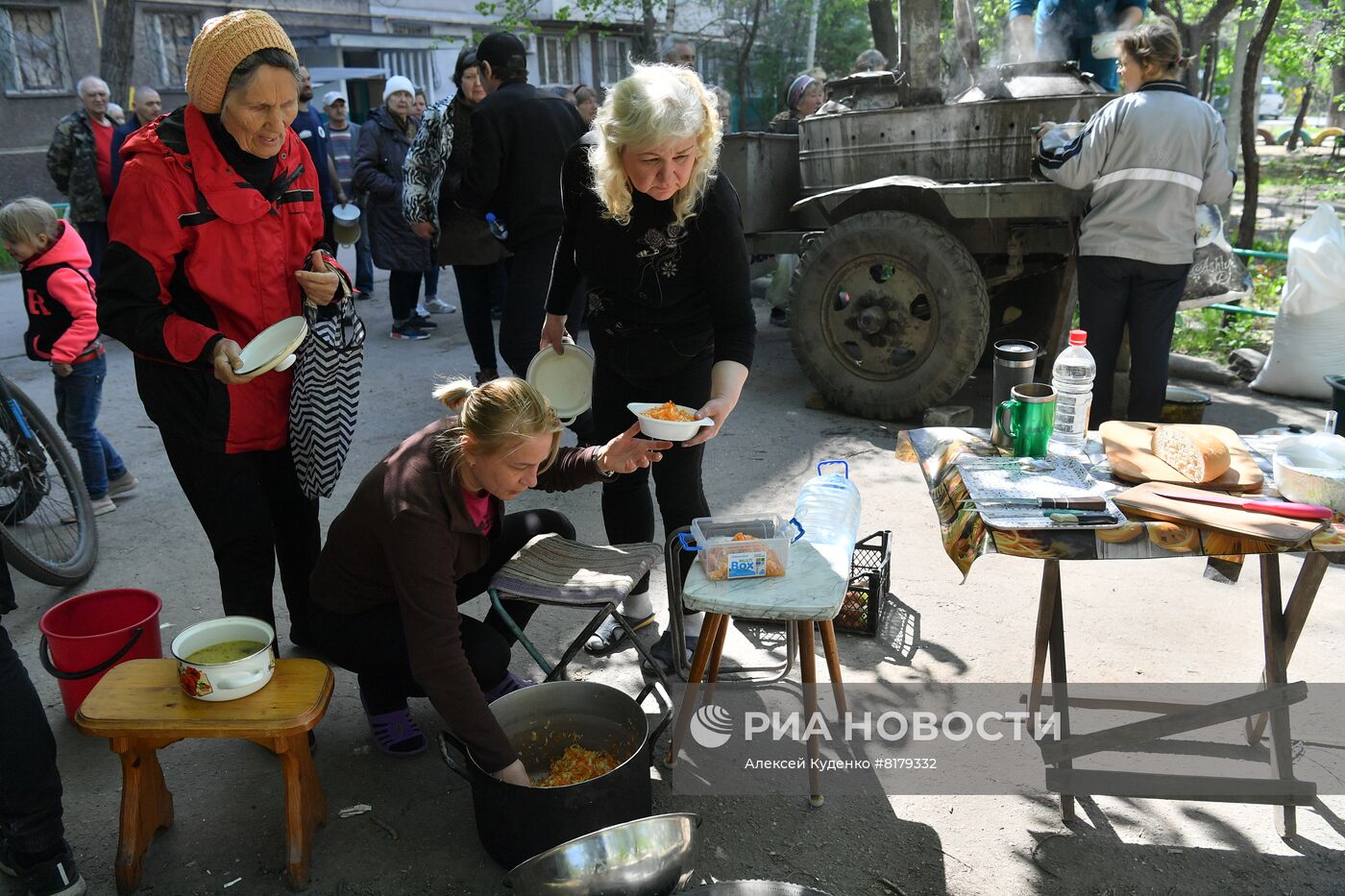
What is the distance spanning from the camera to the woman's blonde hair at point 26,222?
159 inches

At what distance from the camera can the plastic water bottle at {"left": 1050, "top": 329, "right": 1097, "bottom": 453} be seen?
2770mm

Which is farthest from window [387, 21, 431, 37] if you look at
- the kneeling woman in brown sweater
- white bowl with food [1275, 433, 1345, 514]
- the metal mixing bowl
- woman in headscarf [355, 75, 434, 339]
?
the metal mixing bowl

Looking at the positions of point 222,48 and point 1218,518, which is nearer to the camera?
point 1218,518

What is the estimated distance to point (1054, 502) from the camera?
2428 millimetres

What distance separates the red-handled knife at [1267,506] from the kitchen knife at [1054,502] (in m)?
0.16

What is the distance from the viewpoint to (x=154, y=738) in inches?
97.2

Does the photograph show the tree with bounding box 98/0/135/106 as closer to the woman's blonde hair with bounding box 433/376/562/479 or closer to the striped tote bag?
the striped tote bag

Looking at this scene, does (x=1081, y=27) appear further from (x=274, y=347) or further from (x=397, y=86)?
Result: (x=274, y=347)

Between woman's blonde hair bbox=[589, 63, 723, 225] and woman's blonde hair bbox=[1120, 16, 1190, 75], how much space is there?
2.57 meters

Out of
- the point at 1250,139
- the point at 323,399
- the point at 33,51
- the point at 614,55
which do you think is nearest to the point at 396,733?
the point at 323,399

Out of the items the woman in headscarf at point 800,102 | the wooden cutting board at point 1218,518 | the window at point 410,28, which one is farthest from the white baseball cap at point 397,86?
the window at point 410,28

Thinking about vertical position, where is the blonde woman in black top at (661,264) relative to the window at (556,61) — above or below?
below

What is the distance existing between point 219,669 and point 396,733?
67 cm

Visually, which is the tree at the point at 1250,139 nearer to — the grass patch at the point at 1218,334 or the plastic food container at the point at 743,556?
the grass patch at the point at 1218,334
